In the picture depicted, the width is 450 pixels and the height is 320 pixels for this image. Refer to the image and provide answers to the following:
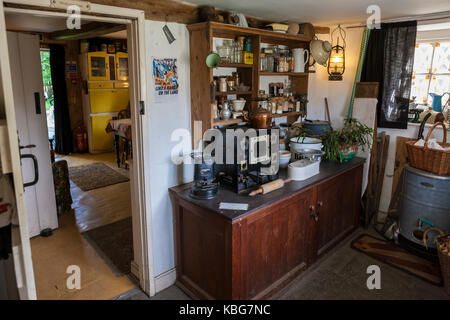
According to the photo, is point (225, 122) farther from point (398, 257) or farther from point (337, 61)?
point (398, 257)

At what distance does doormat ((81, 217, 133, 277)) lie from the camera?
9.65 feet

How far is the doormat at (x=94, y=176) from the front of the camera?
4.98 metres

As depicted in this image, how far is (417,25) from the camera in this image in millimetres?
3041

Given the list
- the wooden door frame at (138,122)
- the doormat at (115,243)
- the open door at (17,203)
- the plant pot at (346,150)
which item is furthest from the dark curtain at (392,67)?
the open door at (17,203)

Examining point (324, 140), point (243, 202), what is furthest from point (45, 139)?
point (324, 140)

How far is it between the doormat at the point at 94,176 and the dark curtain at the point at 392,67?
3.71 m

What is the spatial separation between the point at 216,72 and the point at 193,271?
1.59 meters

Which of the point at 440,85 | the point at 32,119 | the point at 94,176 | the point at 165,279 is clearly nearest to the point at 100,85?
the point at 94,176

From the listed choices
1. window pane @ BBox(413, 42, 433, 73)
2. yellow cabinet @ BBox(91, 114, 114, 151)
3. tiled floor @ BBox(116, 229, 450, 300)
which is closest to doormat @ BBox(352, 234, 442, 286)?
tiled floor @ BBox(116, 229, 450, 300)

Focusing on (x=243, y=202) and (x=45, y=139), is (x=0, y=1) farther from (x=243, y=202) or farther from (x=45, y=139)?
(x=45, y=139)

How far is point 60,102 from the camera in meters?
6.55

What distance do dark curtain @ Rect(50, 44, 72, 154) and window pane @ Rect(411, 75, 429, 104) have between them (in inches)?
235

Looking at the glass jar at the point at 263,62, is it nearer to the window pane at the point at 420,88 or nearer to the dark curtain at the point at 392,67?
the dark curtain at the point at 392,67

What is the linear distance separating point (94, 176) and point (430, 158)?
457cm
